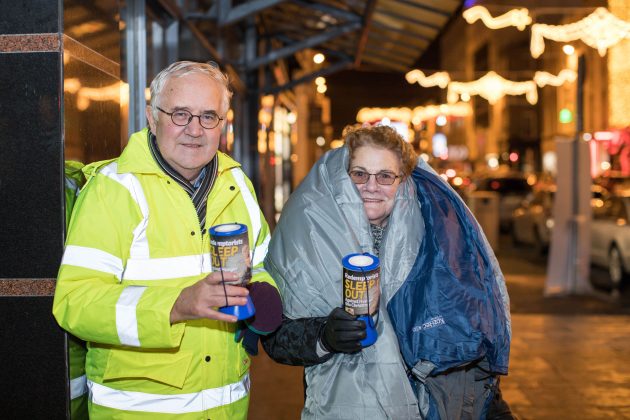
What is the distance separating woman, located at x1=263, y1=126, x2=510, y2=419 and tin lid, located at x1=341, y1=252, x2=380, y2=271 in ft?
0.61

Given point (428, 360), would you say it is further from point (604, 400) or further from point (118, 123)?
point (604, 400)

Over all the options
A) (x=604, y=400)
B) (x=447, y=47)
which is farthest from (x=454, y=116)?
(x=447, y=47)

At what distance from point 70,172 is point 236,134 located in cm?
902

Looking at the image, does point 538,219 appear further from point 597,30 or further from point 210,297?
point 210,297

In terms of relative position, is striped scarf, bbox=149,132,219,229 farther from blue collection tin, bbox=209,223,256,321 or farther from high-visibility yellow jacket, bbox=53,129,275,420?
blue collection tin, bbox=209,223,256,321

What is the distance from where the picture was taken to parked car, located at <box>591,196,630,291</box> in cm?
1255

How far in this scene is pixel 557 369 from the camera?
7.00 m

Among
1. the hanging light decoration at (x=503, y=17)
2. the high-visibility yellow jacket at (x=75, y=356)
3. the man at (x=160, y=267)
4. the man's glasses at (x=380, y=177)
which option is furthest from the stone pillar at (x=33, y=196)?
the hanging light decoration at (x=503, y=17)

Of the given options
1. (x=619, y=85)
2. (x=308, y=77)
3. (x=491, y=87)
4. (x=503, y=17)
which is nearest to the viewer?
(x=308, y=77)

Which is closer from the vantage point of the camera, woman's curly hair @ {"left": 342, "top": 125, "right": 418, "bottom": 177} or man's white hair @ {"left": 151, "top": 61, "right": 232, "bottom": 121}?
man's white hair @ {"left": 151, "top": 61, "right": 232, "bottom": 121}

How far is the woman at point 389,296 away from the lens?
2.95m

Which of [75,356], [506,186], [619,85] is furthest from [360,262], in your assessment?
[619,85]

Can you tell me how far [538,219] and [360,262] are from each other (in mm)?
15870

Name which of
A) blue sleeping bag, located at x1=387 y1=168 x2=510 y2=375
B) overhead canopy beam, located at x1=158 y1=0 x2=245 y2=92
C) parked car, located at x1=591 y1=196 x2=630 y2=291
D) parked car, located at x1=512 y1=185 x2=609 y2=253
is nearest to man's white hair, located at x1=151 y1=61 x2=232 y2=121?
blue sleeping bag, located at x1=387 y1=168 x2=510 y2=375
